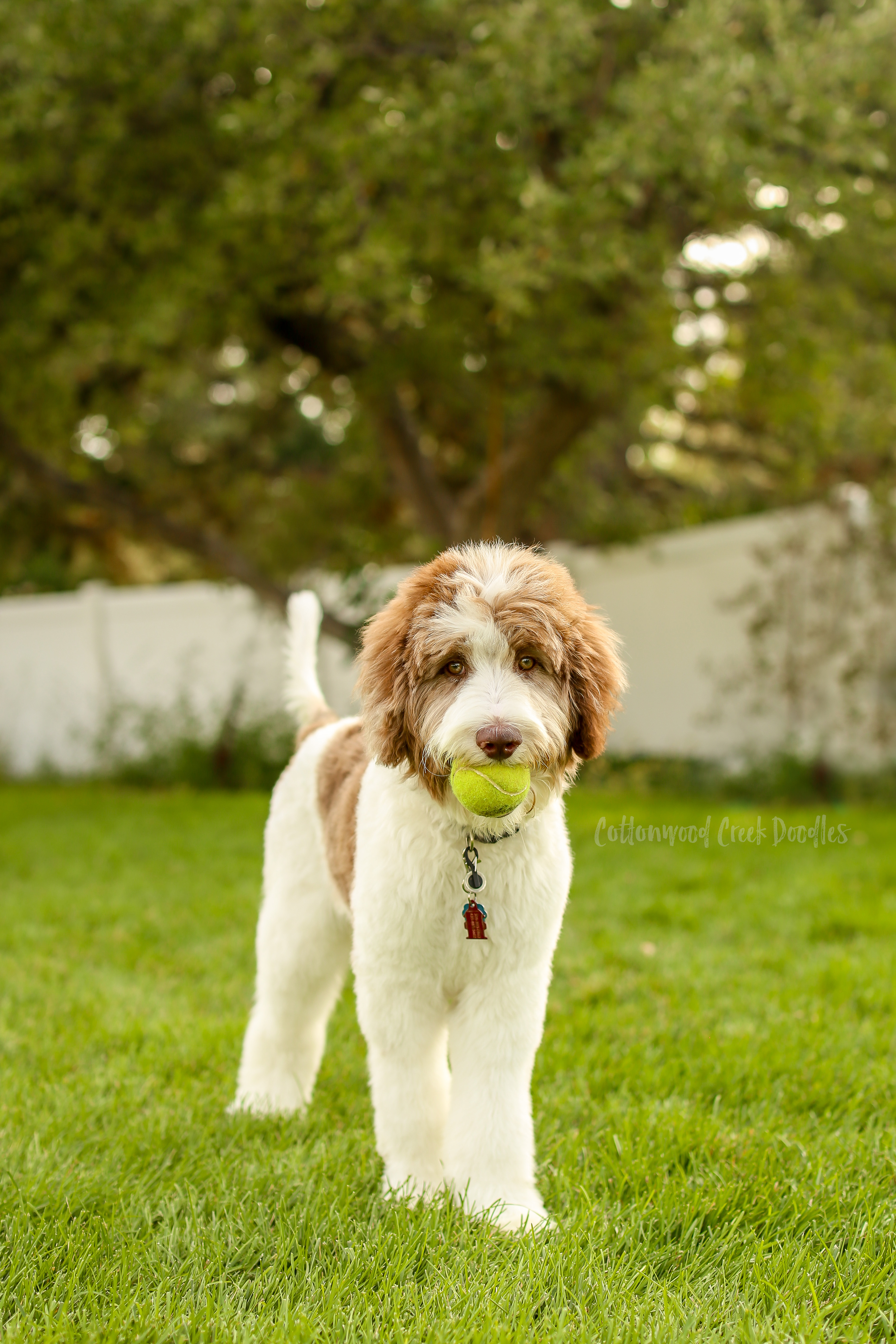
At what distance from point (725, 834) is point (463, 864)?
5350 mm

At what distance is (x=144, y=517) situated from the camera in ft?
32.8

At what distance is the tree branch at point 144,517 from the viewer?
31.6 feet

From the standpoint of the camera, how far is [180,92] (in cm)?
766

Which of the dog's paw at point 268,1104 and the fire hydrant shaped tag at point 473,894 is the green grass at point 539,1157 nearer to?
the dog's paw at point 268,1104

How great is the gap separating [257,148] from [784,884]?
6.16 meters

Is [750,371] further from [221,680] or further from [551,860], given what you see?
[551,860]

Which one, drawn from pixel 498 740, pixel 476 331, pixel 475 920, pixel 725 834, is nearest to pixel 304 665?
pixel 475 920

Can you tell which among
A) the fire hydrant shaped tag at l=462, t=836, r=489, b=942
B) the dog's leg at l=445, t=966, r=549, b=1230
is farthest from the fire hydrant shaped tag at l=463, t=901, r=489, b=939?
the dog's leg at l=445, t=966, r=549, b=1230

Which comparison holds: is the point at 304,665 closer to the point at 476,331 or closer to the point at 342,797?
the point at 342,797

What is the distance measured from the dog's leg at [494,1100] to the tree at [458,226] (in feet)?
16.4

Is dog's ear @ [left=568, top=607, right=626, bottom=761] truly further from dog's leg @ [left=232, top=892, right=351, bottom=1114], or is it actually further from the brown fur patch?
dog's leg @ [left=232, top=892, right=351, bottom=1114]

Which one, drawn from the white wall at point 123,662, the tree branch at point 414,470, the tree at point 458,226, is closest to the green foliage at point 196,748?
the white wall at point 123,662

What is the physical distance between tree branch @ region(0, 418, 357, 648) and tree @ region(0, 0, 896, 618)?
33 mm

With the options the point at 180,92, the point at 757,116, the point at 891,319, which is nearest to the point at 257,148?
the point at 180,92
